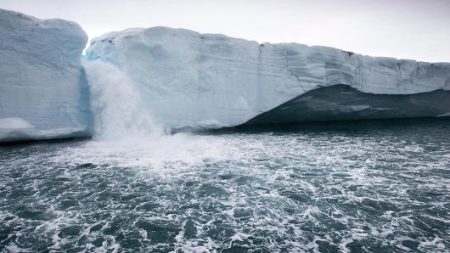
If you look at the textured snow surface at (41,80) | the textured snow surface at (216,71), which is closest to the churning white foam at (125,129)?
the textured snow surface at (216,71)

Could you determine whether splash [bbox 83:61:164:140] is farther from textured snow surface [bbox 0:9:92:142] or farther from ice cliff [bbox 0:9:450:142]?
textured snow surface [bbox 0:9:92:142]

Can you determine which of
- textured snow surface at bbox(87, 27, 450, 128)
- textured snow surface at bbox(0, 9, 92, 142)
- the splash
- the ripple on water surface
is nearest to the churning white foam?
the splash

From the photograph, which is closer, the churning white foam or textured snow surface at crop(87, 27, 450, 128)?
the churning white foam

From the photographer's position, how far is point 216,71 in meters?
10.9

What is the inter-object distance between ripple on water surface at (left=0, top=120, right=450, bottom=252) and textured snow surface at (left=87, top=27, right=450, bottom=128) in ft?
9.66

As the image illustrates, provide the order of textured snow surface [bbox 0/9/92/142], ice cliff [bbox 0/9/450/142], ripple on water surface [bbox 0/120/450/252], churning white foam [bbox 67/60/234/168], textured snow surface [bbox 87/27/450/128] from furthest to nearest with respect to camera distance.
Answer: textured snow surface [bbox 87/27/450/128]
ice cliff [bbox 0/9/450/142]
textured snow surface [bbox 0/9/92/142]
churning white foam [bbox 67/60/234/168]
ripple on water surface [bbox 0/120/450/252]

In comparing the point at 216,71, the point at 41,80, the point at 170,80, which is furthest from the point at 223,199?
the point at 41,80

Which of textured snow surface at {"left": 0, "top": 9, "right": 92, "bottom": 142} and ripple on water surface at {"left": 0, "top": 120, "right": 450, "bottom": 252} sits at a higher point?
textured snow surface at {"left": 0, "top": 9, "right": 92, "bottom": 142}

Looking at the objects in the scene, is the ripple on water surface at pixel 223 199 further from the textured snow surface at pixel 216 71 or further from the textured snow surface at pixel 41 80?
the textured snow surface at pixel 216 71

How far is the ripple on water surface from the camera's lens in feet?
10.8

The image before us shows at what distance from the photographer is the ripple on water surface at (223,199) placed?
3.29m

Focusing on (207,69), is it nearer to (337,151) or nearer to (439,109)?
(337,151)

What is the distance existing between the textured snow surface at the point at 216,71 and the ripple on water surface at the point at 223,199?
9.66ft

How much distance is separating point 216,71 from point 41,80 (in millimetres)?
6019
